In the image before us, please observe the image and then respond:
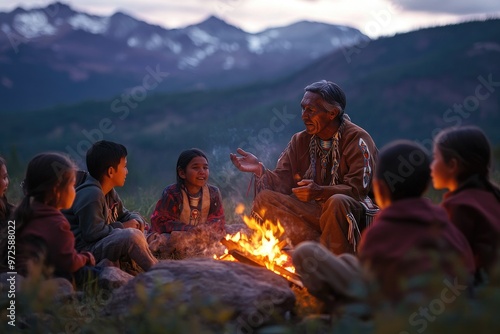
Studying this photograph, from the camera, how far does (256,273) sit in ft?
17.1

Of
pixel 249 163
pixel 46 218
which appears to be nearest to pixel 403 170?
pixel 46 218

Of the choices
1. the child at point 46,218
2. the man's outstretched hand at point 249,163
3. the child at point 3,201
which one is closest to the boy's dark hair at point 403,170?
the child at point 46,218

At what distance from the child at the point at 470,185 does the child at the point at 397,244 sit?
13.8 inches

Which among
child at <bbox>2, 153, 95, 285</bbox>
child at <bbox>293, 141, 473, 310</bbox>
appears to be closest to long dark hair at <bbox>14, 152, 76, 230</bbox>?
child at <bbox>2, 153, 95, 285</bbox>

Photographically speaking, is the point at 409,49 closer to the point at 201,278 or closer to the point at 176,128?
the point at 176,128

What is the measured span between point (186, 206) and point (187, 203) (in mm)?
31

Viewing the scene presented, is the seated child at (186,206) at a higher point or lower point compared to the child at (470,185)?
lower

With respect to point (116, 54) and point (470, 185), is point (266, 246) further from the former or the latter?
point (116, 54)

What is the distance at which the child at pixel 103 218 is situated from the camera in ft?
20.5

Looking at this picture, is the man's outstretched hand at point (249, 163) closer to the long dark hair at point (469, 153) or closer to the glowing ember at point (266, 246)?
the glowing ember at point (266, 246)

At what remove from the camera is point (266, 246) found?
6.33 meters

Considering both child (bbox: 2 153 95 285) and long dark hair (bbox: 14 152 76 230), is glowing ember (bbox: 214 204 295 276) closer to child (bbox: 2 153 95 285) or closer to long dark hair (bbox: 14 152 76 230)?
child (bbox: 2 153 95 285)

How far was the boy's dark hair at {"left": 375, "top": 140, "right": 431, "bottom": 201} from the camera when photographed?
4.34 metres

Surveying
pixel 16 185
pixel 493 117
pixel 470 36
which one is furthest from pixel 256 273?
pixel 470 36
